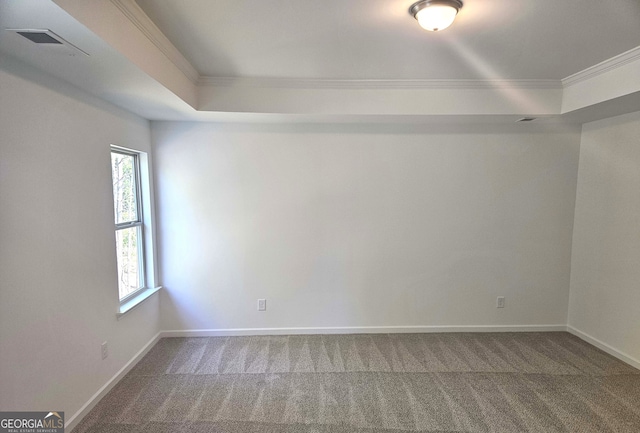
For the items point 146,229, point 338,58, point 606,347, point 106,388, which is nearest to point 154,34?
point 338,58

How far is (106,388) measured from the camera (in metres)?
2.45

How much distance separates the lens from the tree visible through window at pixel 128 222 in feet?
9.24

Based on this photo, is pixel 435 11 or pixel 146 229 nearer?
pixel 435 11

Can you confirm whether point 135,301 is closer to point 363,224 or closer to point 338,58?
point 363,224

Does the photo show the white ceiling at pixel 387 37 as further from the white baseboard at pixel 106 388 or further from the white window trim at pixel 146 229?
the white baseboard at pixel 106 388

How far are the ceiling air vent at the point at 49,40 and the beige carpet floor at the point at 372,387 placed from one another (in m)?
2.32

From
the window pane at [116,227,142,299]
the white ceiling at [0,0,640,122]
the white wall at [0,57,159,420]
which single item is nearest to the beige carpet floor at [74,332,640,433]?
the white wall at [0,57,159,420]

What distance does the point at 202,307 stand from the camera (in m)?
3.44

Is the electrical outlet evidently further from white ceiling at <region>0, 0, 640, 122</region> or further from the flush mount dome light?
the flush mount dome light

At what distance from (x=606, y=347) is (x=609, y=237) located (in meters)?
1.09

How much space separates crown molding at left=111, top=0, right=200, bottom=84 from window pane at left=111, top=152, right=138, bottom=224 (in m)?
1.03

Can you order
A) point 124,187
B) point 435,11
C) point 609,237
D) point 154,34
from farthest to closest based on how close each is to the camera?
1. point 609,237
2. point 124,187
3. point 154,34
4. point 435,11

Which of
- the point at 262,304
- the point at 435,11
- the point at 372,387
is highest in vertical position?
the point at 435,11

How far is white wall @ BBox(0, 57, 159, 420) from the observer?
1640 millimetres
